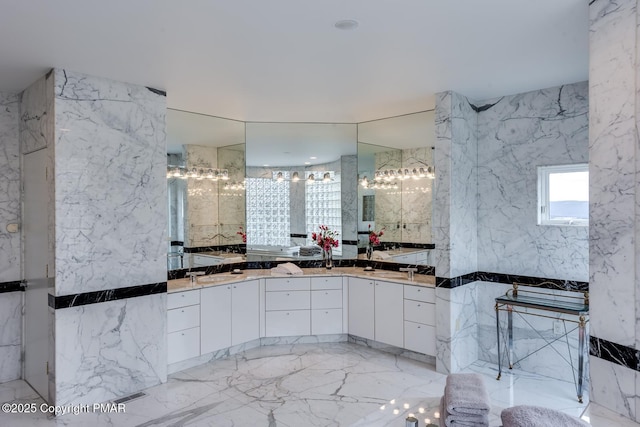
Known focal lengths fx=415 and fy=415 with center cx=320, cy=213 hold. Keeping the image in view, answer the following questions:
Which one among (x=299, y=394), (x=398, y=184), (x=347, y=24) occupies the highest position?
(x=347, y=24)

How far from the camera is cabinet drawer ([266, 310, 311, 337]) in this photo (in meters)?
5.06

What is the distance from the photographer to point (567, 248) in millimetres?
3947

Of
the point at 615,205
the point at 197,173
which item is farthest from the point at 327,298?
the point at 615,205

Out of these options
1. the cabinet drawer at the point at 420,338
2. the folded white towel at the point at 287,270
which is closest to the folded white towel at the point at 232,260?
the folded white towel at the point at 287,270

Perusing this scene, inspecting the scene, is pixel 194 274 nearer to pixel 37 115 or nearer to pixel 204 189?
pixel 204 189

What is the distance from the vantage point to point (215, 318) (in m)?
4.54

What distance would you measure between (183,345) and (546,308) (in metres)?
3.50

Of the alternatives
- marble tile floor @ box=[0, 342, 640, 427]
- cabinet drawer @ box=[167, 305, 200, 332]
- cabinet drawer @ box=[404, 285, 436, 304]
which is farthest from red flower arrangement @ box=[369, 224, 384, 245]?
cabinet drawer @ box=[167, 305, 200, 332]

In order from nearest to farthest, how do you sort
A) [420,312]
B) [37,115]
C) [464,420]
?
1. [464,420]
2. [37,115]
3. [420,312]

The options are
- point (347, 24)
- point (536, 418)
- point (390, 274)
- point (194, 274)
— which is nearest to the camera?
point (536, 418)

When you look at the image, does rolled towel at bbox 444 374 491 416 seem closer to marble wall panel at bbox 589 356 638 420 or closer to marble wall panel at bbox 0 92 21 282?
marble wall panel at bbox 589 356 638 420

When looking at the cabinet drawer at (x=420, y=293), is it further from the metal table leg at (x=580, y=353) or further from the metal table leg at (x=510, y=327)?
the metal table leg at (x=580, y=353)

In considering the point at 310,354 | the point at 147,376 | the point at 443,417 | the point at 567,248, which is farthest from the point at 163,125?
the point at 567,248

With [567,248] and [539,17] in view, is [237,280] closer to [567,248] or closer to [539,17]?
[567,248]
